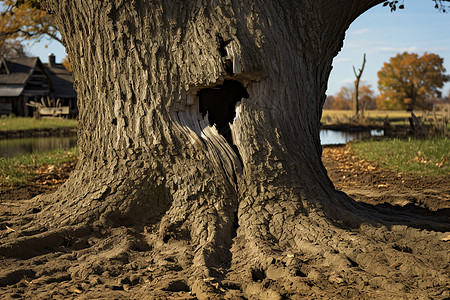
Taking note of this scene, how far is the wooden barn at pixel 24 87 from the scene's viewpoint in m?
34.9

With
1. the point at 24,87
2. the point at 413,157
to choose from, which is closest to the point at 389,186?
the point at 413,157

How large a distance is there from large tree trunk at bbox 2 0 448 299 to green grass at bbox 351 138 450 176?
438cm

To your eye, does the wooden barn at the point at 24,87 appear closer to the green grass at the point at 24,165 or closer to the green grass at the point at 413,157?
the green grass at the point at 24,165

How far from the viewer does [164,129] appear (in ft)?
12.9

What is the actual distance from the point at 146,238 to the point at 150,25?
6.53ft

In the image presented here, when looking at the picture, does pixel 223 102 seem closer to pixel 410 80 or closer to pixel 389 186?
pixel 389 186

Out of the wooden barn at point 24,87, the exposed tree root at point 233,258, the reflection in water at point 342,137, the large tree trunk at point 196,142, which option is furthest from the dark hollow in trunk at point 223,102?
the wooden barn at point 24,87

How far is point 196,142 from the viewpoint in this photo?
389 centimetres

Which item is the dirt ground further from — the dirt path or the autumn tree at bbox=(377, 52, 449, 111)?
the autumn tree at bbox=(377, 52, 449, 111)

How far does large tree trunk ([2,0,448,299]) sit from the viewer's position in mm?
3732

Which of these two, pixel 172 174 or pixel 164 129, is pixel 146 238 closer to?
pixel 172 174

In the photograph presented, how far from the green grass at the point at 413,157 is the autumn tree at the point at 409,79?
5130 cm

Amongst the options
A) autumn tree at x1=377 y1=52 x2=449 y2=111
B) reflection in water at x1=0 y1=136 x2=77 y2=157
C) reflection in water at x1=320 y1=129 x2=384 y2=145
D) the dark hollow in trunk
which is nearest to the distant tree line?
autumn tree at x1=377 y1=52 x2=449 y2=111

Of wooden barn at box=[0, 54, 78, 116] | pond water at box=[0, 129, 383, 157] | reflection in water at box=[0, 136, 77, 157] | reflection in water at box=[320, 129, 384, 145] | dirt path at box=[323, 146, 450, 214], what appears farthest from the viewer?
wooden barn at box=[0, 54, 78, 116]
